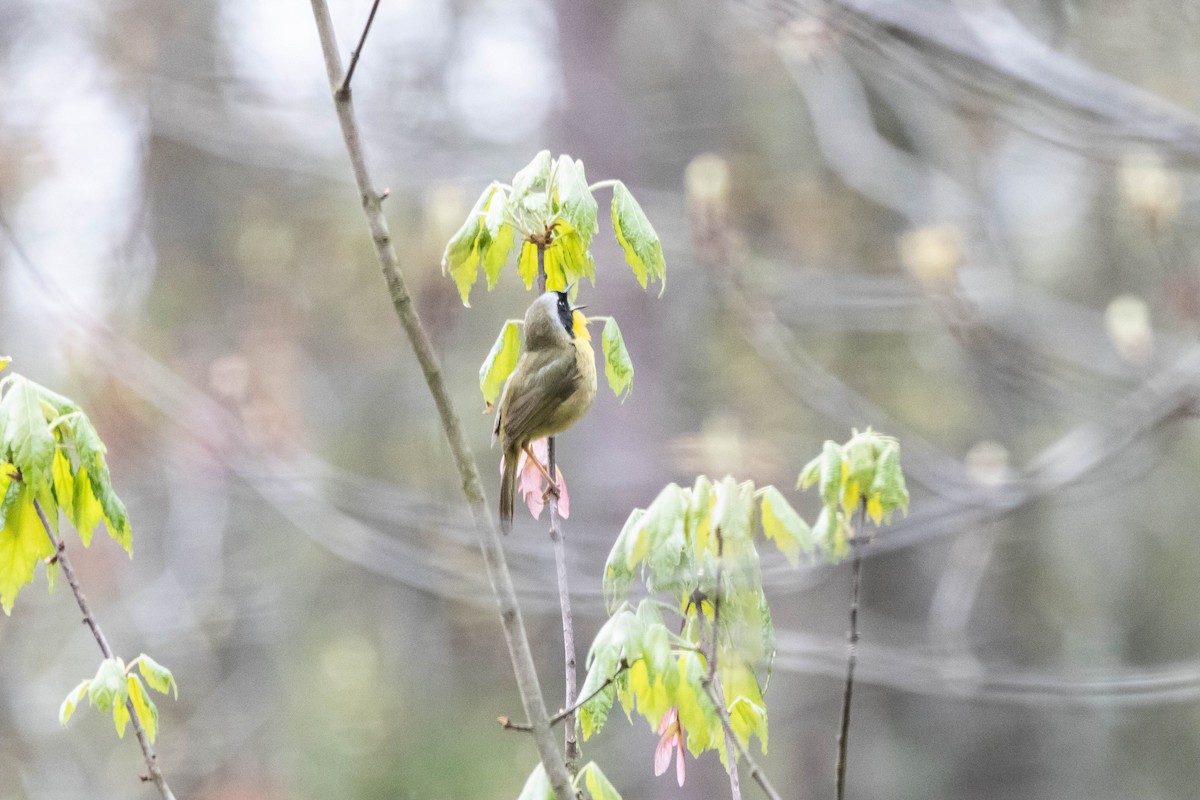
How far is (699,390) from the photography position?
21.4 feet

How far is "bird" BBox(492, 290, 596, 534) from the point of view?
254 centimetres

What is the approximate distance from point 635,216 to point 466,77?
5.63m

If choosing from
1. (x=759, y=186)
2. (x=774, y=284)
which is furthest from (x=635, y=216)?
(x=759, y=186)

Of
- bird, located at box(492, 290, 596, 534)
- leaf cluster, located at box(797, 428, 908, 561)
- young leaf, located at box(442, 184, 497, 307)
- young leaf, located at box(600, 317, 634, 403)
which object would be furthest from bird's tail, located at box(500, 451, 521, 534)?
leaf cluster, located at box(797, 428, 908, 561)

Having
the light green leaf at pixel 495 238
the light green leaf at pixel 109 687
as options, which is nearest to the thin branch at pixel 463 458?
the light green leaf at pixel 495 238

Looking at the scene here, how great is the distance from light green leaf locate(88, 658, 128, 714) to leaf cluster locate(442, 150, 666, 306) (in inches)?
33.5

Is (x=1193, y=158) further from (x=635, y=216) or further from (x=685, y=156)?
(x=685, y=156)

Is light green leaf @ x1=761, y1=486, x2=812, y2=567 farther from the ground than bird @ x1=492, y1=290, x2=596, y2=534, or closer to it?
closer to it

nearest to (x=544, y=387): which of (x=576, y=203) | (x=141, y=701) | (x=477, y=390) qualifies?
(x=576, y=203)

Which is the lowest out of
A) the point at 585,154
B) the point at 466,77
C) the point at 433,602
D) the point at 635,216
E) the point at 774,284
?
the point at 635,216

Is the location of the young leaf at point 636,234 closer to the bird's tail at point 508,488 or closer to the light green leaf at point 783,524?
the light green leaf at point 783,524

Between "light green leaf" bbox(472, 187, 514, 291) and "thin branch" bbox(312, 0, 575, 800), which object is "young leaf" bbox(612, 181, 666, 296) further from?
"thin branch" bbox(312, 0, 575, 800)

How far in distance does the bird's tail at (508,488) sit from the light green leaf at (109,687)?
853mm

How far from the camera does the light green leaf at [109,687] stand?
183cm
